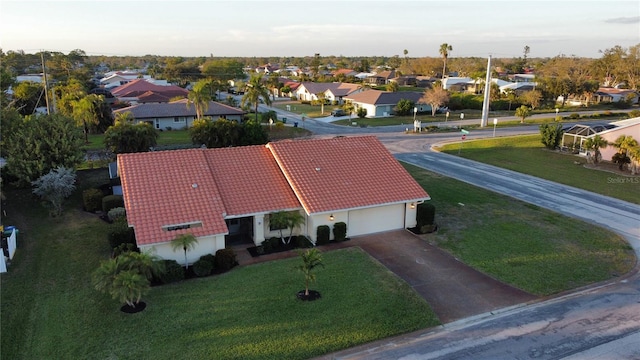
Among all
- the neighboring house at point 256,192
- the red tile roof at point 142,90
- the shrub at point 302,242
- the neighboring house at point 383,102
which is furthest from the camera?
the red tile roof at point 142,90

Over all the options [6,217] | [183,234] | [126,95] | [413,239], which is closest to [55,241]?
[6,217]

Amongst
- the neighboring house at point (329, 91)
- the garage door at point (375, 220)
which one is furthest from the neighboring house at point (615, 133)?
the neighboring house at point (329, 91)

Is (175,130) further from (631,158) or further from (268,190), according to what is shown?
(631,158)

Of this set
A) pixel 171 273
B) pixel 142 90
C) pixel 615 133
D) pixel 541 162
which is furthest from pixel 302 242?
pixel 142 90

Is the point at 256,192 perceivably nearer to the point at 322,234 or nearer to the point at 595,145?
the point at 322,234

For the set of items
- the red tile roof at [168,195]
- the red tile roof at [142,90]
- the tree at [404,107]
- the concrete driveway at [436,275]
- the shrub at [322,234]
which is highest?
the red tile roof at [142,90]

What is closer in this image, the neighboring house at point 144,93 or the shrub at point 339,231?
the shrub at point 339,231

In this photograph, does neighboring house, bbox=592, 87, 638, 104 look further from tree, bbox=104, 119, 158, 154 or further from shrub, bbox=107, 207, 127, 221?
shrub, bbox=107, 207, 127, 221

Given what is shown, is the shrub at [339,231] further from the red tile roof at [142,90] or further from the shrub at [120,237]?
the red tile roof at [142,90]
